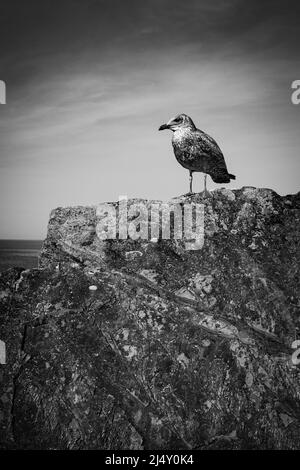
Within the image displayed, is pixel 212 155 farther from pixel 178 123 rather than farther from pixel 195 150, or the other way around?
pixel 178 123

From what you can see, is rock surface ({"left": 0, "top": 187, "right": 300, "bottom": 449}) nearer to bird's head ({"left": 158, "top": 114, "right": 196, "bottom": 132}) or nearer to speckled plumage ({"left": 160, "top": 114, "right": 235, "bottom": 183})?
speckled plumage ({"left": 160, "top": 114, "right": 235, "bottom": 183})

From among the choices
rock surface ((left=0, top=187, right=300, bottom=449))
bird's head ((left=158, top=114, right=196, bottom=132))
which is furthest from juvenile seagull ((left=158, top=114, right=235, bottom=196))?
rock surface ((left=0, top=187, right=300, bottom=449))

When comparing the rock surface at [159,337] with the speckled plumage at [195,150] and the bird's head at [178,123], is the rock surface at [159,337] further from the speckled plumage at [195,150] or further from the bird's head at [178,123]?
the bird's head at [178,123]

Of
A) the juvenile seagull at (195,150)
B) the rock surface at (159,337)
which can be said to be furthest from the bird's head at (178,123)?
the rock surface at (159,337)

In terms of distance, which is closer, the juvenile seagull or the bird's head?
the juvenile seagull

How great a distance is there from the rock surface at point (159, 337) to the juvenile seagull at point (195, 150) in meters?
1.47

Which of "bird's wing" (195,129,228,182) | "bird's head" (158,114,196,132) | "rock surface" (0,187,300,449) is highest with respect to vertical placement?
"bird's head" (158,114,196,132)

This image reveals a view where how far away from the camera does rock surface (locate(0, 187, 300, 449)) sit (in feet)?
19.3

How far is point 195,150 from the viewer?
29.6ft

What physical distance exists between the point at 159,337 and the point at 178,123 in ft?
18.3

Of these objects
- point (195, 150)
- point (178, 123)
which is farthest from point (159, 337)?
point (178, 123)

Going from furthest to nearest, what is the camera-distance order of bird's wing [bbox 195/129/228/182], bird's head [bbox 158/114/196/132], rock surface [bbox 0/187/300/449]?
bird's head [bbox 158/114/196/132]
bird's wing [bbox 195/129/228/182]
rock surface [bbox 0/187/300/449]

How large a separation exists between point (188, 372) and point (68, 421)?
2.15 m

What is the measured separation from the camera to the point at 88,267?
7.41 metres
